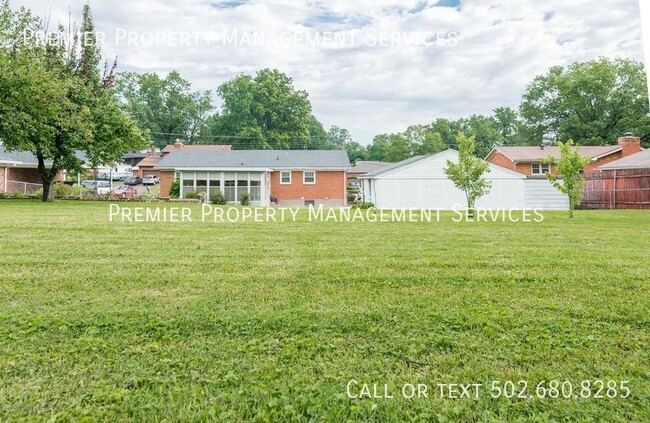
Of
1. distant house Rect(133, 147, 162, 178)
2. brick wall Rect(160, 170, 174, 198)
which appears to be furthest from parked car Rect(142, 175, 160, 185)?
brick wall Rect(160, 170, 174, 198)

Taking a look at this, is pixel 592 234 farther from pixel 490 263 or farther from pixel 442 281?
pixel 442 281

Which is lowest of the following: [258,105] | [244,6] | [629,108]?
[244,6]

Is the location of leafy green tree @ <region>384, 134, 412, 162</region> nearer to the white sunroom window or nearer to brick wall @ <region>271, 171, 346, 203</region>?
brick wall @ <region>271, 171, 346, 203</region>

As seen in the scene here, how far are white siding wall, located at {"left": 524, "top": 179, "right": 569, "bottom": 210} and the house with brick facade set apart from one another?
1052 cm

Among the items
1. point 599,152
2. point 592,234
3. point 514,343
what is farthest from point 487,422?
point 599,152

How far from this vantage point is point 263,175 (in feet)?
84.3

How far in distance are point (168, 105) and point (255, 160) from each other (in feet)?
116

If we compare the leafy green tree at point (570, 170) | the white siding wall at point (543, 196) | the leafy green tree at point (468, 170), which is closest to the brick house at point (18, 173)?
the leafy green tree at point (468, 170)

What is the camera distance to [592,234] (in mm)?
8805

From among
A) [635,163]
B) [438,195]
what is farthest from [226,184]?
[635,163]

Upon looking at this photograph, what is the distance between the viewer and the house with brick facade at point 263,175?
2500 centimetres

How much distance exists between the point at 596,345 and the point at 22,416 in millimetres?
3312

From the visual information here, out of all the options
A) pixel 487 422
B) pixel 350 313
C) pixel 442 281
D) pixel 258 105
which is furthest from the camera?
pixel 258 105

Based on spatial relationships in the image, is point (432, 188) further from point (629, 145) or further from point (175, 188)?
point (629, 145)
